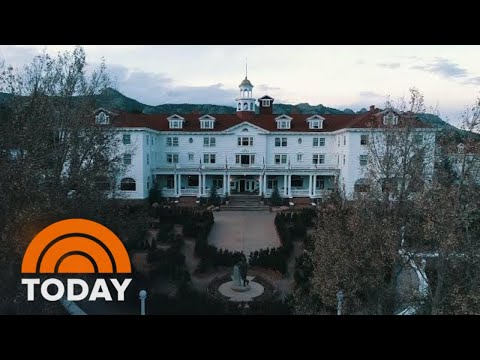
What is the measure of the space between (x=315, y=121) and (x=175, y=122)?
1337 cm

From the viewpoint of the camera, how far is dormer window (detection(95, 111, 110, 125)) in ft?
46.4

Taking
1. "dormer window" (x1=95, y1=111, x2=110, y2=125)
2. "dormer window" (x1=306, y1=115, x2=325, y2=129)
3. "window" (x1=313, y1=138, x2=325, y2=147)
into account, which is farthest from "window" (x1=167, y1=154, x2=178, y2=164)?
"dormer window" (x1=95, y1=111, x2=110, y2=125)

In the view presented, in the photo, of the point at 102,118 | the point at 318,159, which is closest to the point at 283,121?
the point at 318,159

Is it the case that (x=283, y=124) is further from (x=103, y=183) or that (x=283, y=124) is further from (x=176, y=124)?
(x=103, y=183)

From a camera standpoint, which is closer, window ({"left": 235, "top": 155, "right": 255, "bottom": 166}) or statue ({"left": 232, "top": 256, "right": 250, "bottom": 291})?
statue ({"left": 232, "top": 256, "right": 250, "bottom": 291})

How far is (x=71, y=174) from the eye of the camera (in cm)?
1123

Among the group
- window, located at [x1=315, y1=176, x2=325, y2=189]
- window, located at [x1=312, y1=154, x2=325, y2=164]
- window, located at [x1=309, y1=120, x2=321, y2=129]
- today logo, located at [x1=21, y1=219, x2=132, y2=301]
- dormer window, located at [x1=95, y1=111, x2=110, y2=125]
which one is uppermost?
window, located at [x1=309, y1=120, x2=321, y2=129]

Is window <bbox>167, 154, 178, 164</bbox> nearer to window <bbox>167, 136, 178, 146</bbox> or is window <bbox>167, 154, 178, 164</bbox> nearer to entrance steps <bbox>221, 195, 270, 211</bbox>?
window <bbox>167, 136, 178, 146</bbox>

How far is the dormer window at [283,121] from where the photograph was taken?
33562 mm

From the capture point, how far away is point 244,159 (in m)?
33.8

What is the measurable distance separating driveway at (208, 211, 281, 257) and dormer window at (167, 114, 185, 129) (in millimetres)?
10515

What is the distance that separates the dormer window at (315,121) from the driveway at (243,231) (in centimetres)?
1071
